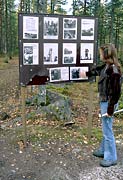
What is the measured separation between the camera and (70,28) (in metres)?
5.34

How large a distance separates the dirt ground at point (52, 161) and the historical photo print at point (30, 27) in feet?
6.80

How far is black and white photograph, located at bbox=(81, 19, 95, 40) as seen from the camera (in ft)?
17.8

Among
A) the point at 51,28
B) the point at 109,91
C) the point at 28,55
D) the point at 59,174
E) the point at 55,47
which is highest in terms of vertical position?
the point at 51,28

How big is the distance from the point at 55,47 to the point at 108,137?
Answer: 1889 mm

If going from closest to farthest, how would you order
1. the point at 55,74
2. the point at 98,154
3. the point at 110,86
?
the point at 110,86 < the point at 98,154 < the point at 55,74

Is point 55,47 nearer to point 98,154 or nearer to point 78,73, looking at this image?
point 78,73

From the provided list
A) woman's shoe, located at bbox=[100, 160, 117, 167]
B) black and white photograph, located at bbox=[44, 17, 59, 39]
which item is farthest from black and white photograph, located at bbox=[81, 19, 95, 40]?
woman's shoe, located at bbox=[100, 160, 117, 167]

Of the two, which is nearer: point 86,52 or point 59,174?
point 59,174

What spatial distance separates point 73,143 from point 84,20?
94.8 inches

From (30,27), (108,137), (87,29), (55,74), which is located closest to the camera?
(108,137)

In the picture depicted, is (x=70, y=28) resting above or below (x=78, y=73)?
above

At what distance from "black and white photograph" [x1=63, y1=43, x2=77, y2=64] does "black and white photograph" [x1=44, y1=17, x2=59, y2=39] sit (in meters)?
0.28

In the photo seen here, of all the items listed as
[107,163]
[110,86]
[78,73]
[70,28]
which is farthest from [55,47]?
[107,163]

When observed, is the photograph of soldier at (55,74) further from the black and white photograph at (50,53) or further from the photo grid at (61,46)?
the black and white photograph at (50,53)
